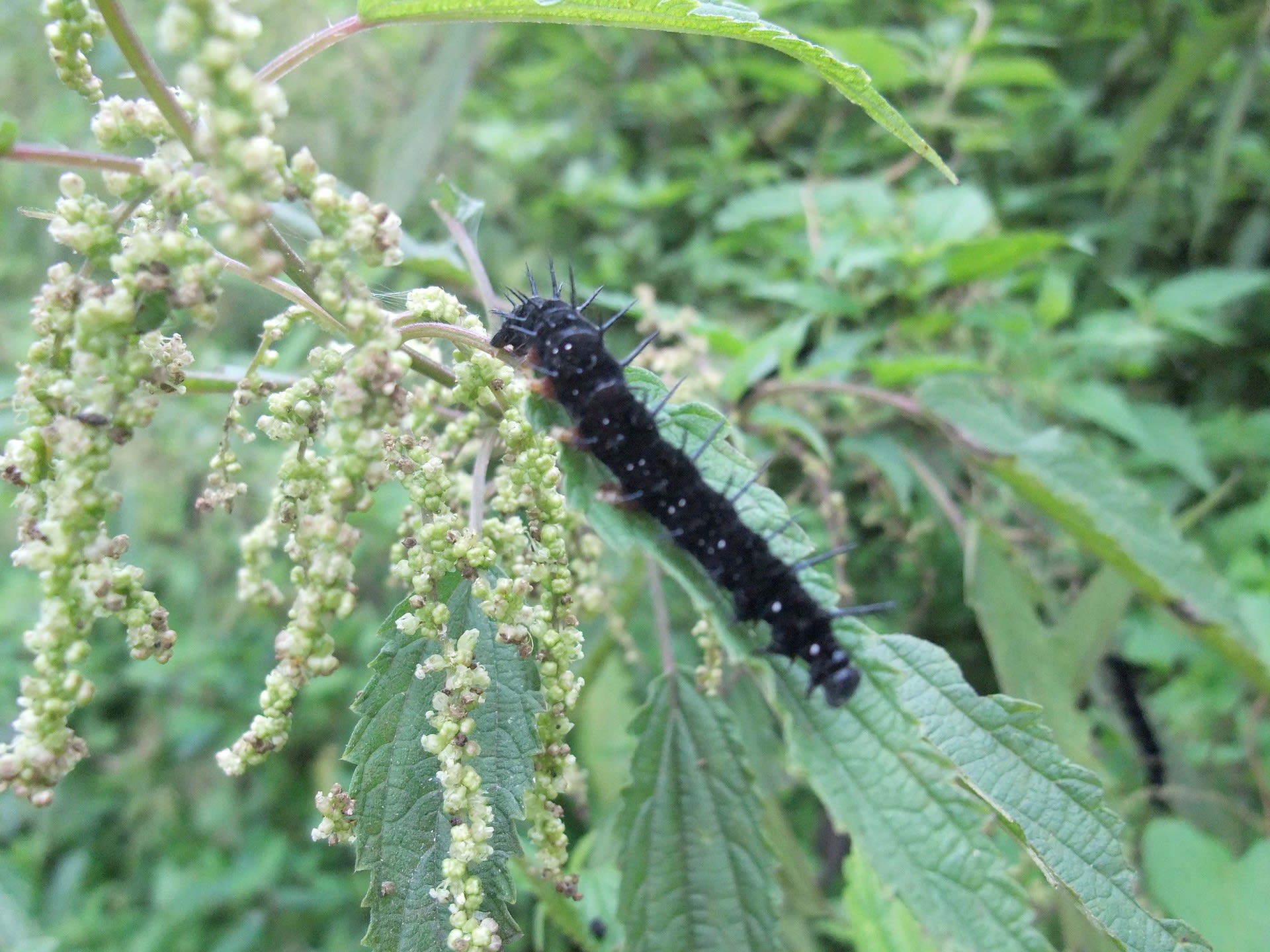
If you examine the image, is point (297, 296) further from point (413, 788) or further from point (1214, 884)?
point (1214, 884)

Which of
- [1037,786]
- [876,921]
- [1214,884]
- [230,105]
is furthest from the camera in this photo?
[1214,884]

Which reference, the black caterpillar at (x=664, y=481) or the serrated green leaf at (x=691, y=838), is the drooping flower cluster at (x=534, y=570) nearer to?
the black caterpillar at (x=664, y=481)

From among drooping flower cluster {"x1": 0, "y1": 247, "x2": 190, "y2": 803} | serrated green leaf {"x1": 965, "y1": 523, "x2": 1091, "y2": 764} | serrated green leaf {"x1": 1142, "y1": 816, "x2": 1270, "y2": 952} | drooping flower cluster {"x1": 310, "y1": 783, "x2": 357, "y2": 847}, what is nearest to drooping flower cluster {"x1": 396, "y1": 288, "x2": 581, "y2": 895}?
drooping flower cluster {"x1": 310, "y1": 783, "x2": 357, "y2": 847}

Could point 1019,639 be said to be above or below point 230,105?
below

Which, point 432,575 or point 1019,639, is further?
point 1019,639

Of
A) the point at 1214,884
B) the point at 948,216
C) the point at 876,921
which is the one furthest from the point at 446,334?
the point at 1214,884

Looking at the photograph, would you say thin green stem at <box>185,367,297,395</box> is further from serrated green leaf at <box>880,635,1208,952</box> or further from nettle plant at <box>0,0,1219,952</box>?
serrated green leaf at <box>880,635,1208,952</box>

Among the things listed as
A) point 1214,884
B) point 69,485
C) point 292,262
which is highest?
point 292,262

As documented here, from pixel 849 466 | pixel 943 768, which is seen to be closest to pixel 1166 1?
pixel 849 466

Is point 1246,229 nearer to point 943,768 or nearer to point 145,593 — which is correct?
point 943,768
